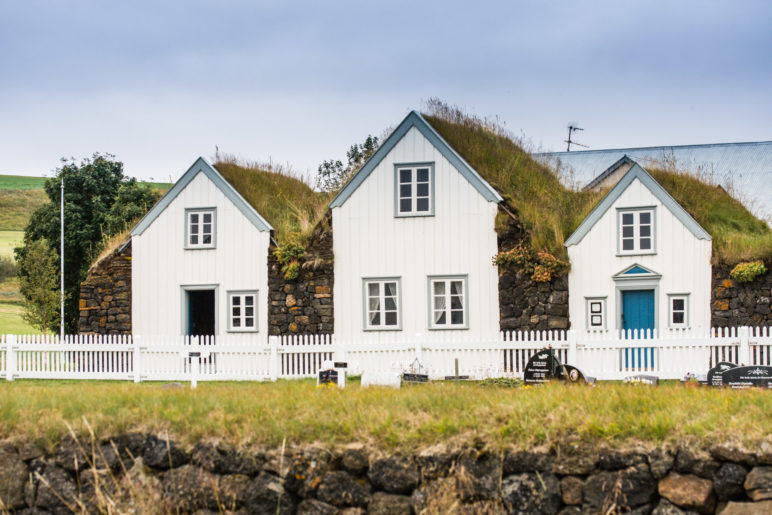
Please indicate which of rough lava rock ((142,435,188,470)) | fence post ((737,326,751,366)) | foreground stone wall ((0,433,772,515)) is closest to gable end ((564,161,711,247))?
fence post ((737,326,751,366))

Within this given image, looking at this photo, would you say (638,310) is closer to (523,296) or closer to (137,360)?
(523,296)

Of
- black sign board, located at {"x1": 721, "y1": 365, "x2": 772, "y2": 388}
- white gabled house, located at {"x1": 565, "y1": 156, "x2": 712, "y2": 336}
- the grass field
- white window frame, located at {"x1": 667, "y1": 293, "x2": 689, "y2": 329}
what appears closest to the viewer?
the grass field

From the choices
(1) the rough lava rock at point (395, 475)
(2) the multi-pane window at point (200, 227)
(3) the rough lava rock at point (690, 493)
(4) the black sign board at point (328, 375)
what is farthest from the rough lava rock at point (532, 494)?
(2) the multi-pane window at point (200, 227)

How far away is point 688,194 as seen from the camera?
24750 mm

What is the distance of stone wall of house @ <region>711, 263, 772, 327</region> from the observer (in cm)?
2150

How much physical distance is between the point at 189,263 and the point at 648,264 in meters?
13.1

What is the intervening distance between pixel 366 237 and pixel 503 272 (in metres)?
4.00

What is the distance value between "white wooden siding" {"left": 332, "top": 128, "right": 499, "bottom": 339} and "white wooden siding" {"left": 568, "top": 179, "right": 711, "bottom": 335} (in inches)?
88.5

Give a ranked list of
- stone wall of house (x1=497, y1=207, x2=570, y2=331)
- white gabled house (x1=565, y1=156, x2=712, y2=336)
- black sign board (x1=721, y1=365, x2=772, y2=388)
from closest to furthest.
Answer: black sign board (x1=721, y1=365, x2=772, y2=388) < white gabled house (x1=565, y1=156, x2=712, y2=336) < stone wall of house (x1=497, y1=207, x2=570, y2=331)

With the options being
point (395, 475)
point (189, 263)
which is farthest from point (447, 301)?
point (395, 475)

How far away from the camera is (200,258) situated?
25625 mm

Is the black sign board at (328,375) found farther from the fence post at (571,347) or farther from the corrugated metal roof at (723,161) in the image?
the corrugated metal roof at (723,161)

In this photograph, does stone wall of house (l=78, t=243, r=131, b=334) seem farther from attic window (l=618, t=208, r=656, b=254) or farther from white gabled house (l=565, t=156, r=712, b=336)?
attic window (l=618, t=208, r=656, b=254)

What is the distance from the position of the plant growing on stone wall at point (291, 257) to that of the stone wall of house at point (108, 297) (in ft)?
17.1
